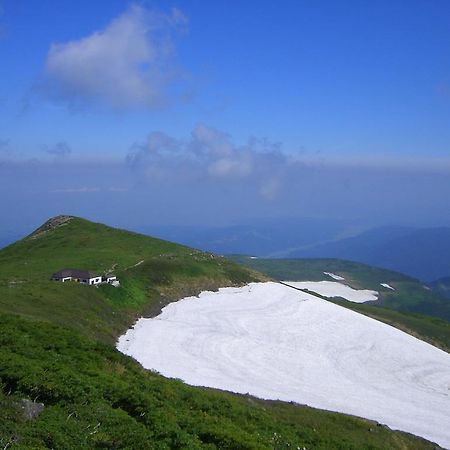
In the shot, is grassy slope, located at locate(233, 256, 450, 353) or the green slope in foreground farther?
grassy slope, located at locate(233, 256, 450, 353)

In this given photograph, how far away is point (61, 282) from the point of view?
53.2m

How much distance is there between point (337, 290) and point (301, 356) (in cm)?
10063

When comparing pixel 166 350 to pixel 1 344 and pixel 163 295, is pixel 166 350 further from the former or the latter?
pixel 1 344

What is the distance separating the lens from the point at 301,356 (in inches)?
1916

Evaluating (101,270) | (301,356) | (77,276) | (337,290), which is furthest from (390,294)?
(77,276)

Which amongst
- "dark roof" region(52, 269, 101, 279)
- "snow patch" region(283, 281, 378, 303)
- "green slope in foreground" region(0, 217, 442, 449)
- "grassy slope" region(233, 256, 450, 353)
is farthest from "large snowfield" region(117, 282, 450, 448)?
"snow patch" region(283, 281, 378, 303)

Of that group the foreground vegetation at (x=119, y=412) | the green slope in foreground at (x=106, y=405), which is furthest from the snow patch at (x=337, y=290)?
the foreground vegetation at (x=119, y=412)

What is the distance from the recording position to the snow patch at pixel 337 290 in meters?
138

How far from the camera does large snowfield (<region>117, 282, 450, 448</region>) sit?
3781cm

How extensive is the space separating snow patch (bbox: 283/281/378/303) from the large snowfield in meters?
72.1

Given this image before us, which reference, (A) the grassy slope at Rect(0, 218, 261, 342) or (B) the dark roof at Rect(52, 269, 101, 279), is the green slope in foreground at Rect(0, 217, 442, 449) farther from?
(B) the dark roof at Rect(52, 269, 101, 279)

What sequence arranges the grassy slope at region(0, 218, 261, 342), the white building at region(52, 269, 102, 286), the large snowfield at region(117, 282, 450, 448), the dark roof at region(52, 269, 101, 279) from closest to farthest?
the large snowfield at region(117, 282, 450, 448), the grassy slope at region(0, 218, 261, 342), the white building at region(52, 269, 102, 286), the dark roof at region(52, 269, 101, 279)

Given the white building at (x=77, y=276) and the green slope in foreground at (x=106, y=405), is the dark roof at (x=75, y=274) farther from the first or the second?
the green slope in foreground at (x=106, y=405)

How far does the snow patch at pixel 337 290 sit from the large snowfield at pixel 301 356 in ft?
236
